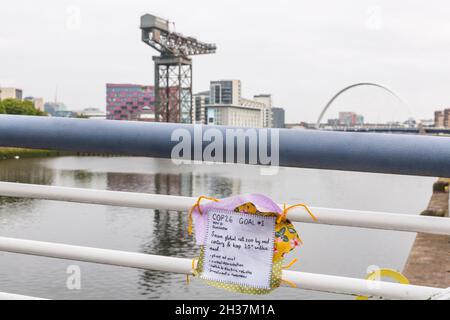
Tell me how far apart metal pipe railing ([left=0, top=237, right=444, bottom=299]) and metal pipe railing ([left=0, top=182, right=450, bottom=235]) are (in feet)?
0.31

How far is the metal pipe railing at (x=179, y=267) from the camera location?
0.94 m

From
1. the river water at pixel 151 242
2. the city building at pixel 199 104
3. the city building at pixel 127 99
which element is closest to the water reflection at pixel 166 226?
the river water at pixel 151 242

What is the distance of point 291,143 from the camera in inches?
36.4

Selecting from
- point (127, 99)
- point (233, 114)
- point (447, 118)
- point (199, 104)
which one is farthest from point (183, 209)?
point (127, 99)

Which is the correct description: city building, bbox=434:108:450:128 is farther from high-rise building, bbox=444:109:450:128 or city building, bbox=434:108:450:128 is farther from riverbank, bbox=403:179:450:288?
riverbank, bbox=403:179:450:288

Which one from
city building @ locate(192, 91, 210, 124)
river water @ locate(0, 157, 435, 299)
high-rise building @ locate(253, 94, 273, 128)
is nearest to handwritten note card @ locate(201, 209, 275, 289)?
river water @ locate(0, 157, 435, 299)

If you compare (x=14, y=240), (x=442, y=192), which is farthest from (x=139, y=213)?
(x=14, y=240)

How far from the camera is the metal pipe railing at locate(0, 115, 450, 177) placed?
34.4 inches

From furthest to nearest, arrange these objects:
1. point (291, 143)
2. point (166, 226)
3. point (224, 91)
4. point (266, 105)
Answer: point (224, 91) → point (266, 105) → point (166, 226) → point (291, 143)

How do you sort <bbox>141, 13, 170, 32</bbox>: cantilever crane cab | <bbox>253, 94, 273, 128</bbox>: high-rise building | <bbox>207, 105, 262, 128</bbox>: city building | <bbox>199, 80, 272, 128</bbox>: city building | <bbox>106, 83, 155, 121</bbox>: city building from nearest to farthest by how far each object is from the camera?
<bbox>207, 105, 262, 128</bbox>: city building, <bbox>199, 80, 272, 128</bbox>: city building, <bbox>253, 94, 273, 128</bbox>: high-rise building, <bbox>141, 13, 170, 32</bbox>: cantilever crane cab, <bbox>106, 83, 155, 121</bbox>: city building

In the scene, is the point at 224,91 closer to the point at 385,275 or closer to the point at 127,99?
the point at 127,99

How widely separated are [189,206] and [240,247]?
0.38 ft

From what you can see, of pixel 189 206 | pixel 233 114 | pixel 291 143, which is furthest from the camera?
pixel 233 114

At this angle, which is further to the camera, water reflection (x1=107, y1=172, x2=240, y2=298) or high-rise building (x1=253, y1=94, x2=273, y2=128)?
high-rise building (x1=253, y1=94, x2=273, y2=128)
